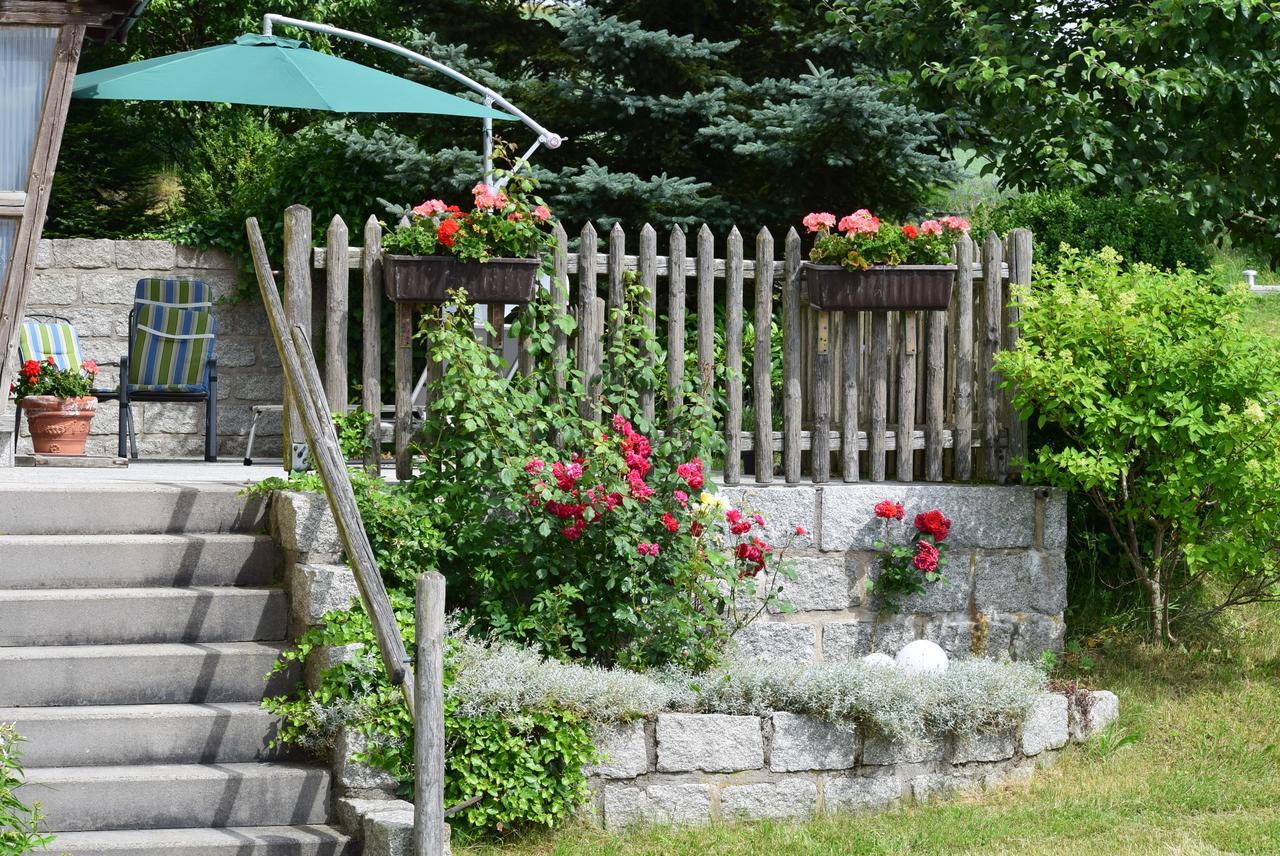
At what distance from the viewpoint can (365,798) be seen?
15.3 feet

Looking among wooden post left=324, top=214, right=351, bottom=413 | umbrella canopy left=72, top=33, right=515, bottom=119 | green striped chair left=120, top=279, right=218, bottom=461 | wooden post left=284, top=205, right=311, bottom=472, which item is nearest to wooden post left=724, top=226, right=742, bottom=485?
wooden post left=324, top=214, right=351, bottom=413

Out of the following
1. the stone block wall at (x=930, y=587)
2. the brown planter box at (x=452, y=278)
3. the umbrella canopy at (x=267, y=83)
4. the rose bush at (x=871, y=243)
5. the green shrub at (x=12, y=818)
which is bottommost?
the green shrub at (x=12, y=818)

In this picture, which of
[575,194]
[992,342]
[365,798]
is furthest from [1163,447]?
[575,194]

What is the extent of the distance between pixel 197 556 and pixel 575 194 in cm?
489

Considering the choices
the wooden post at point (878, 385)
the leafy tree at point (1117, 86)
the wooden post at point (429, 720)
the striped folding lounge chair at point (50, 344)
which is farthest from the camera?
the striped folding lounge chair at point (50, 344)

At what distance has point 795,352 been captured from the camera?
21.0 ft

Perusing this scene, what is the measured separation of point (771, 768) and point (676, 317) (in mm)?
1957

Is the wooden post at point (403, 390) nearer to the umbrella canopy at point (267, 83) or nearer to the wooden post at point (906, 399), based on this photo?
the umbrella canopy at point (267, 83)

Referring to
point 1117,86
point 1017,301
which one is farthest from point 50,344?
point 1117,86

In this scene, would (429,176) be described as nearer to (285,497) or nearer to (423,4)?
(423,4)

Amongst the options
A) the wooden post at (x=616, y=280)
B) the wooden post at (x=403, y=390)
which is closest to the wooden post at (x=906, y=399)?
the wooden post at (x=616, y=280)

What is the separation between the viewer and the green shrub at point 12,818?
3.94 metres

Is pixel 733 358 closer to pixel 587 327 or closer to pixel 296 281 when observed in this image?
pixel 587 327

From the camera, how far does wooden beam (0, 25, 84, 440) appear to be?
658cm
